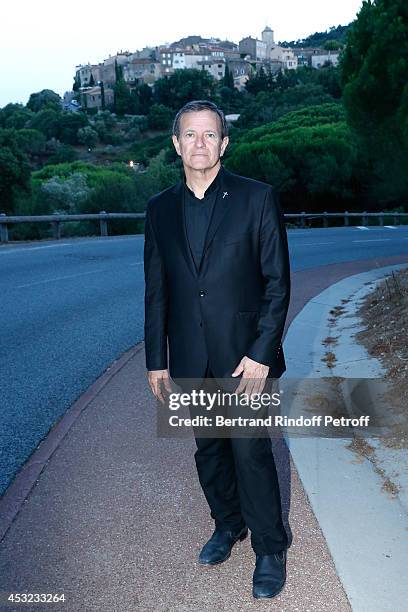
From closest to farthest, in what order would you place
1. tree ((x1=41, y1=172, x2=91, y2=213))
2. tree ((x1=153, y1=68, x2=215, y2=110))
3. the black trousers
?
the black trousers → tree ((x1=41, y1=172, x2=91, y2=213)) → tree ((x1=153, y1=68, x2=215, y2=110))

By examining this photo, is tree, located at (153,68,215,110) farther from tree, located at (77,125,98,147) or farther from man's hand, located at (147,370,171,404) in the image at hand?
man's hand, located at (147,370,171,404)

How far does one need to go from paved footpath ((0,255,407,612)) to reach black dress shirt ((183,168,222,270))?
1.48m

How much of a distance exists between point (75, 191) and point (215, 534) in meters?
45.6

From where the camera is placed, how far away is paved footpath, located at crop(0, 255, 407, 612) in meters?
3.14

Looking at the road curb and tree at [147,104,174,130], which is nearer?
the road curb

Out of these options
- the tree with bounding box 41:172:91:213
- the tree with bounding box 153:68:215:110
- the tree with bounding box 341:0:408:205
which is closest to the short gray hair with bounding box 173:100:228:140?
the tree with bounding box 341:0:408:205

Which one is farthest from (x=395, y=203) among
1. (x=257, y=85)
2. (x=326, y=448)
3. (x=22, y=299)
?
(x=257, y=85)

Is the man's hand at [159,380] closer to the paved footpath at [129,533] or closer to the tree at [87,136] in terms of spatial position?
the paved footpath at [129,533]


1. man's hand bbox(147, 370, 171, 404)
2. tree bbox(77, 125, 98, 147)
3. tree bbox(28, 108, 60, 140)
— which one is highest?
tree bbox(28, 108, 60, 140)

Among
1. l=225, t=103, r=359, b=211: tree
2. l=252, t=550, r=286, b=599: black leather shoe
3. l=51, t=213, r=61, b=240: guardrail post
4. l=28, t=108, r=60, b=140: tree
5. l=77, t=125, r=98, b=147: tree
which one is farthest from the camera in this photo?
l=28, t=108, r=60, b=140: tree

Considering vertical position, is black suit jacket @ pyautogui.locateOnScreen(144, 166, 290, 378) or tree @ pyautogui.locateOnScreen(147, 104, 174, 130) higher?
tree @ pyautogui.locateOnScreen(147, 104, 174, 130)

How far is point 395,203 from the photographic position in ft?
160

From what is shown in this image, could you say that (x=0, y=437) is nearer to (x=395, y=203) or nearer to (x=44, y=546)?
(x=44, y=546)

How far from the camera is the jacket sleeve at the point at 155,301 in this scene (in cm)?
342
